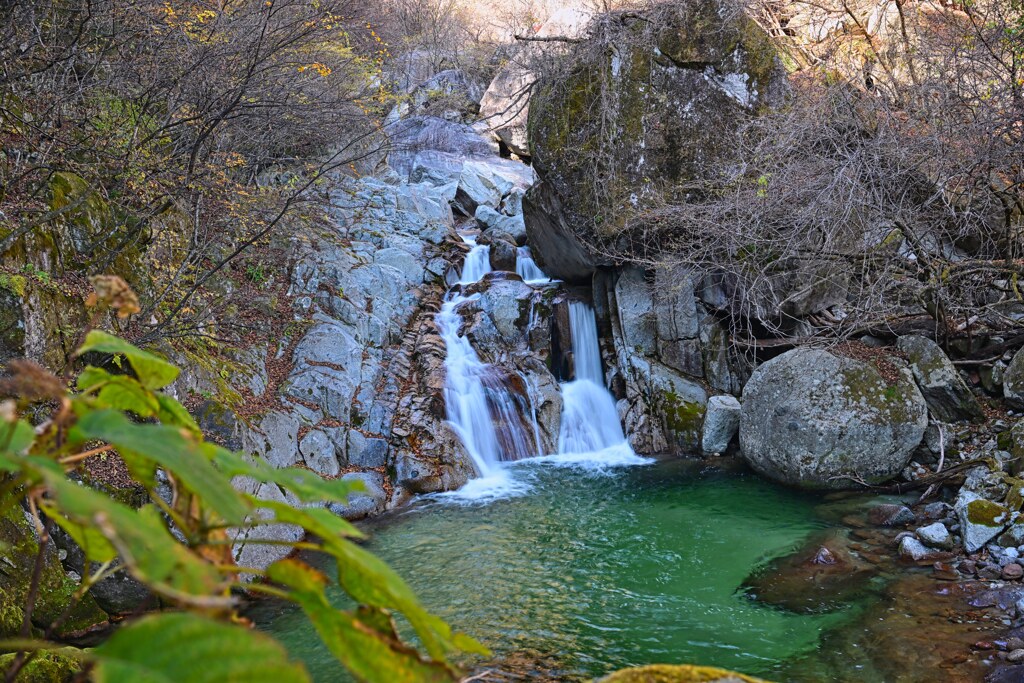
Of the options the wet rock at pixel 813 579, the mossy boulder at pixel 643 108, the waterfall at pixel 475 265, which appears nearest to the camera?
the wet rock at pixel 813 579

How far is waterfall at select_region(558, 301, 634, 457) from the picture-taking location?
11.3 m

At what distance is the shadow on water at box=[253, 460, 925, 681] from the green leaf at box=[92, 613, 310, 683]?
466 cm

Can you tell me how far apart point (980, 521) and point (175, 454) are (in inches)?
295

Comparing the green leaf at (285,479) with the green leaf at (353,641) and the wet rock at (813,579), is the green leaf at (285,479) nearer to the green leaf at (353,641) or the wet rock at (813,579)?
the green leaf at (353,641)

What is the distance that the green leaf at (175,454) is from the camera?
664mm

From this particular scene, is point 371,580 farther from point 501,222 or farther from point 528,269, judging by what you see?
point 501,222

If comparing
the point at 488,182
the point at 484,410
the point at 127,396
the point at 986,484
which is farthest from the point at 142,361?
the point at 488,182

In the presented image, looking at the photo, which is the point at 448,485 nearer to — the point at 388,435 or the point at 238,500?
the point at 388,435

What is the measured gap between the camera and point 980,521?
633cm

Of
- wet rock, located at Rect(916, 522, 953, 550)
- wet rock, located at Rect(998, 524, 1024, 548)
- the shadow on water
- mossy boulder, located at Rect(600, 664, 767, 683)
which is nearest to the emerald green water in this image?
Result: the shadow on water

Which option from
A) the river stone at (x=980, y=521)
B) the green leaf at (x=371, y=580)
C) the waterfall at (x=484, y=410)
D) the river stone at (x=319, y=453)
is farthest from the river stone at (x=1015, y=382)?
the green leaf at (x=371, y=580)

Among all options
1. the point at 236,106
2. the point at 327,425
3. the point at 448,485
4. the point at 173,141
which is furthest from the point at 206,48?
the point at 448,485

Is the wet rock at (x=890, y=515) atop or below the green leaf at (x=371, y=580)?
below

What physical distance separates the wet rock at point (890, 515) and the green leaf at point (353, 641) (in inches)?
303
